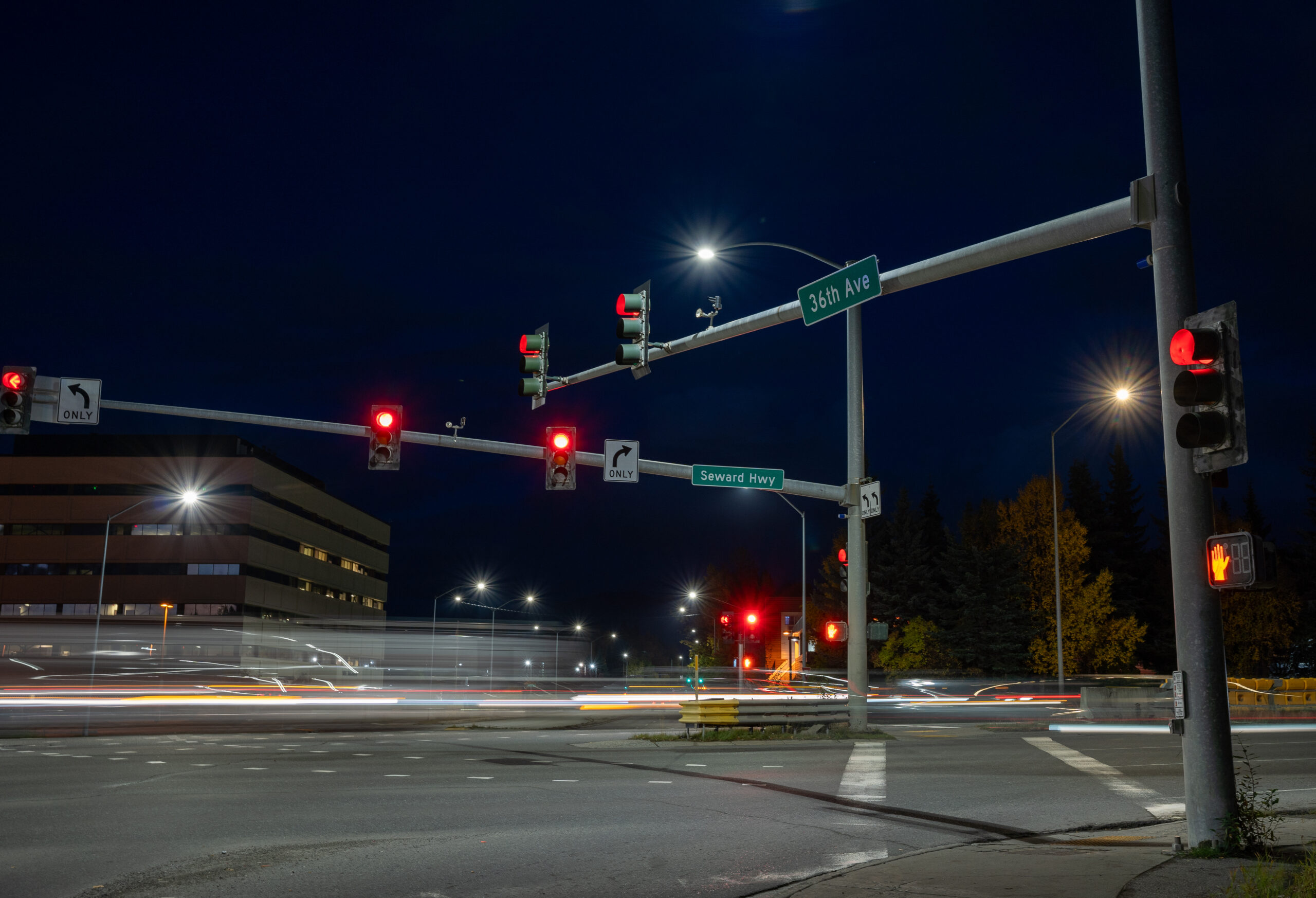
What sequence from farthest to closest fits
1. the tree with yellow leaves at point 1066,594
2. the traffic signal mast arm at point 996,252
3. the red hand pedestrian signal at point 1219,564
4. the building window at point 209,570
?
the building window at point 209,570 → the tree with yellow leaves at point 1066,594 → the traffic signal mast arm at point 996,252 → the red hand pedestrian signal at point 1219,564

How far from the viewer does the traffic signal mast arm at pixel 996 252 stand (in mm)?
9406

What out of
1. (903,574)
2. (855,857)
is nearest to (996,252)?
(855,857)

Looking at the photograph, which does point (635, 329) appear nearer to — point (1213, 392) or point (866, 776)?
point (866, 776)

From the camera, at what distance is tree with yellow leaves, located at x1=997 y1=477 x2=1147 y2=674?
55312mm

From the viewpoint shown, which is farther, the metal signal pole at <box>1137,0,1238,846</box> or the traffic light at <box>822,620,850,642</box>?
the traffic light at <box>822,620,850,642</box>

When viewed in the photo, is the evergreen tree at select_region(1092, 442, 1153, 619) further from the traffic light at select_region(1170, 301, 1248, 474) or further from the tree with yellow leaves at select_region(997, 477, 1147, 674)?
the traffic light at select_region(1170, 301, 1248, 474)

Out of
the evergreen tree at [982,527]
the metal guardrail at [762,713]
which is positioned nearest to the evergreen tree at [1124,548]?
the evergreen tree at [982,527]

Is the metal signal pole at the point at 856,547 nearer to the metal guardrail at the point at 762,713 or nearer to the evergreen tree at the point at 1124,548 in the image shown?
the metal guardrail at the point at 762,713

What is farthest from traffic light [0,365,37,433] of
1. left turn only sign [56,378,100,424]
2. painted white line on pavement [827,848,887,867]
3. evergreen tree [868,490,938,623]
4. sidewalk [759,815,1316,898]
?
evergreen tree [868,490,938,623]

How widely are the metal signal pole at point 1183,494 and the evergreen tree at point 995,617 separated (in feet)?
164

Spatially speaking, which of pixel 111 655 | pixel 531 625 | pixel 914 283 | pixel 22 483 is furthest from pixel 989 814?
pixel 22 483

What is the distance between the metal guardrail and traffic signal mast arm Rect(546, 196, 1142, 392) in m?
8.26

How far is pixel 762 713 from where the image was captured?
69.6 feet

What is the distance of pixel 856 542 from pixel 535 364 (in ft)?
25.0
